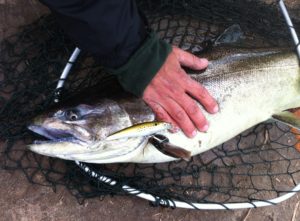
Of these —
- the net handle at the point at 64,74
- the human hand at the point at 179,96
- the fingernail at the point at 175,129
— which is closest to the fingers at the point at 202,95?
the human hand at the point at 179,96

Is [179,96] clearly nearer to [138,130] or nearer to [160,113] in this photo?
[160,113]

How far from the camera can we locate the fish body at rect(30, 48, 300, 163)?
95.3 inches

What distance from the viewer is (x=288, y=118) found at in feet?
9.91

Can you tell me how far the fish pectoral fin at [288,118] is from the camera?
3.00m

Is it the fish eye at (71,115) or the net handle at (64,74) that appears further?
the net handle at (64,74)

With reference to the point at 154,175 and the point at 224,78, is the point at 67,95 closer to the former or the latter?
the point at 154,175

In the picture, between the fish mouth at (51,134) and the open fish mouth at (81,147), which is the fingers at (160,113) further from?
the fish mouth at (51,134)

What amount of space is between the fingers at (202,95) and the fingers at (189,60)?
4.5 inches

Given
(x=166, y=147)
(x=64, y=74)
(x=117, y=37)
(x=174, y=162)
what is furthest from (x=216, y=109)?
(x=64, y=74)

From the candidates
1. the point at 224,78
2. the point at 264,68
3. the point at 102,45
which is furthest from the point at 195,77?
the point at 102,45

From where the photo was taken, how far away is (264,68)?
9.55ft

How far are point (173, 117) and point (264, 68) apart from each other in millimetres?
786

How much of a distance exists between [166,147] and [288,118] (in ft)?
3.27

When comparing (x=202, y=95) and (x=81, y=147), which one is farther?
(x=202, y=95)
